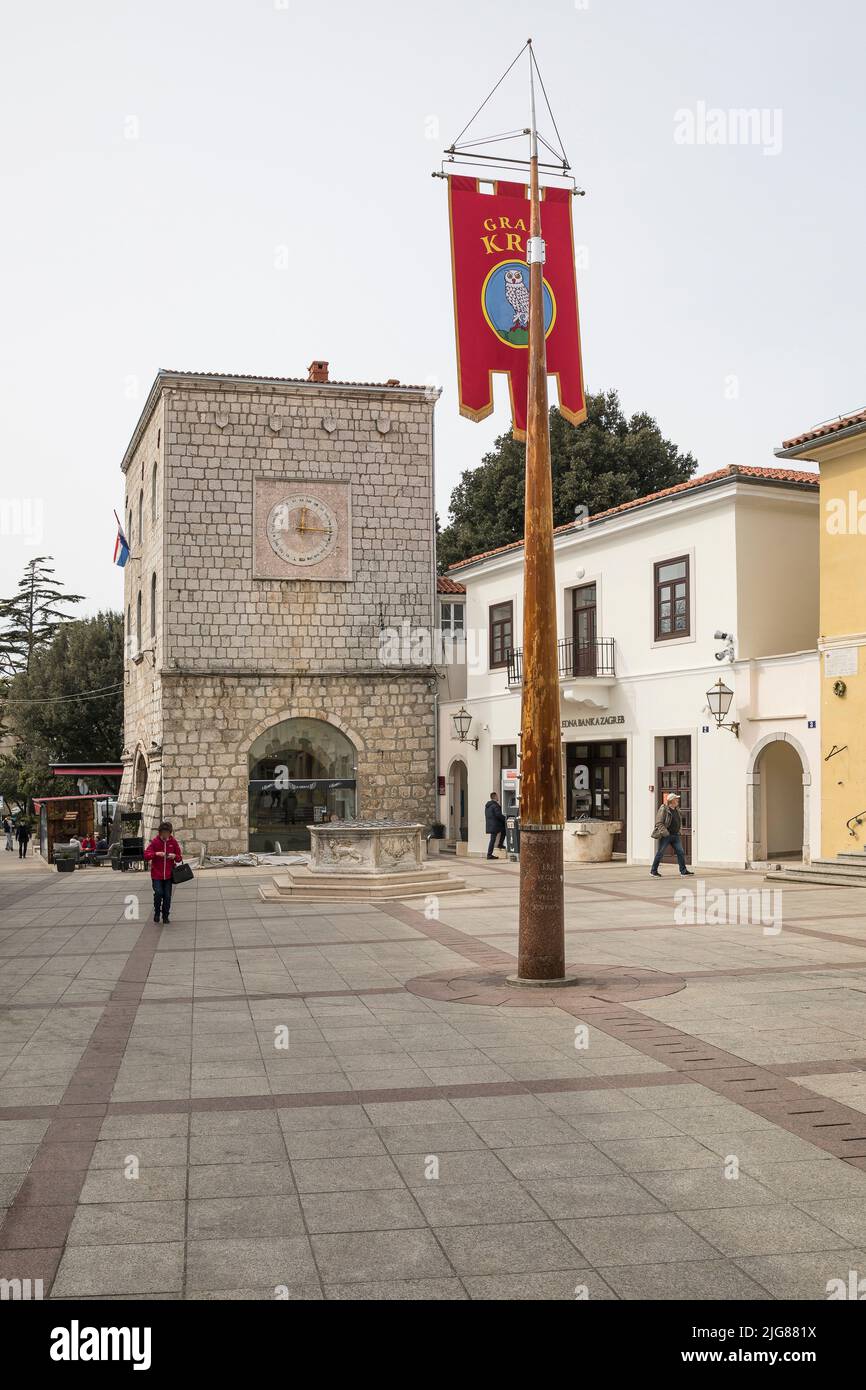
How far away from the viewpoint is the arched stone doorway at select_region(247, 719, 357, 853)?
30672 mm

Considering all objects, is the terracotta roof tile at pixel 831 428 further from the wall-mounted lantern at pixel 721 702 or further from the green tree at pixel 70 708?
the green tree at pixel 70 708

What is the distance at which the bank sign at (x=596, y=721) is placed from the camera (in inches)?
1041

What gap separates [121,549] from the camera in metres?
37.5

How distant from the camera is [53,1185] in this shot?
5.56 m

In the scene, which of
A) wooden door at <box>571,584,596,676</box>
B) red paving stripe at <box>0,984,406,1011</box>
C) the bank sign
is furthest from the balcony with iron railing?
red paving stripe at <box>0,984,406,1011</box>

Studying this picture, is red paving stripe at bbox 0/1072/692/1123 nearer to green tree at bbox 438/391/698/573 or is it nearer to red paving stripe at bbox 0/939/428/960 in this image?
red paving stripe at bbox 0/939/428/960

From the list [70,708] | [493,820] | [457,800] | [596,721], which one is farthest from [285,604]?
[70,708]

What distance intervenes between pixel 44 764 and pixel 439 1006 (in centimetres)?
4446

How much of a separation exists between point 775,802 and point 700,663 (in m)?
3.00

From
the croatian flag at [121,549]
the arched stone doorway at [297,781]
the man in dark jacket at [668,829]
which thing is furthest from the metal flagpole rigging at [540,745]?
the croatian flag at [121,549]

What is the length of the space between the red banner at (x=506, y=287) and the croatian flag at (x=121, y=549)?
27.2 meters

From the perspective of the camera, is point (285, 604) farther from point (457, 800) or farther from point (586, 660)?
point (586, 660)
